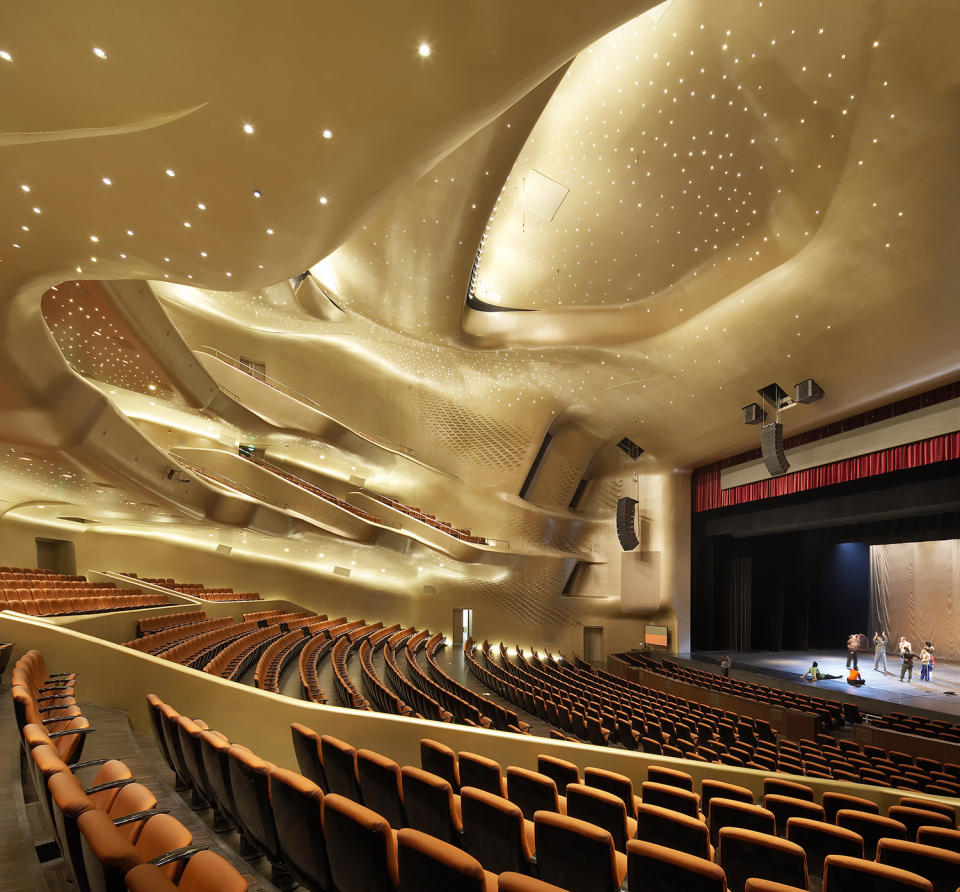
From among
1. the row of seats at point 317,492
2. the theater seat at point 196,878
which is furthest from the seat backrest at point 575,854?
the row of seats at point 317,492

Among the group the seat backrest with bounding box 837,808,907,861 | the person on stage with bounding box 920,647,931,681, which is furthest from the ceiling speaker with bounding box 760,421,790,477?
the seat backrest with bounding box 837,808,907,861

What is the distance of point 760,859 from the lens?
2.33 metres

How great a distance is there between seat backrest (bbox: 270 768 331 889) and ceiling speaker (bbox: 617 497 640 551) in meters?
14.3

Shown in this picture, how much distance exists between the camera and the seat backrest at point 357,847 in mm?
1779

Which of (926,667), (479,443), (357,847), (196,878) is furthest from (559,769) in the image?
(926,667)

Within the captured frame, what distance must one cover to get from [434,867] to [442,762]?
73.3 inches

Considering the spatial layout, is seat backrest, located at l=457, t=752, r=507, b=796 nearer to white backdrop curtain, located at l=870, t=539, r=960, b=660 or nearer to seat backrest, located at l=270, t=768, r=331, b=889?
seat backrest, located at l=270, t=768, r=331, b=889

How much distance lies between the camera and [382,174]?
149 inches

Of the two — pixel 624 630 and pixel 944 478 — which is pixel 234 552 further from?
pixel 944 478

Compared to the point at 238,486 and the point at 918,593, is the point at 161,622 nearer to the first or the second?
the point at 238,486

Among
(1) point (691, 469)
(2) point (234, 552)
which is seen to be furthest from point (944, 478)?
(2) point (234, 552)

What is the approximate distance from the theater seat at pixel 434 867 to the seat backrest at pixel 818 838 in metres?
2.09

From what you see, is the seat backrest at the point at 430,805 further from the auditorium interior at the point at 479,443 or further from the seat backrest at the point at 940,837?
the seat backrest at the point at 940,837

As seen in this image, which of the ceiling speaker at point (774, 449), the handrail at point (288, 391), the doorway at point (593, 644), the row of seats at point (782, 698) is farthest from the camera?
the doorway at point (593, 644)
